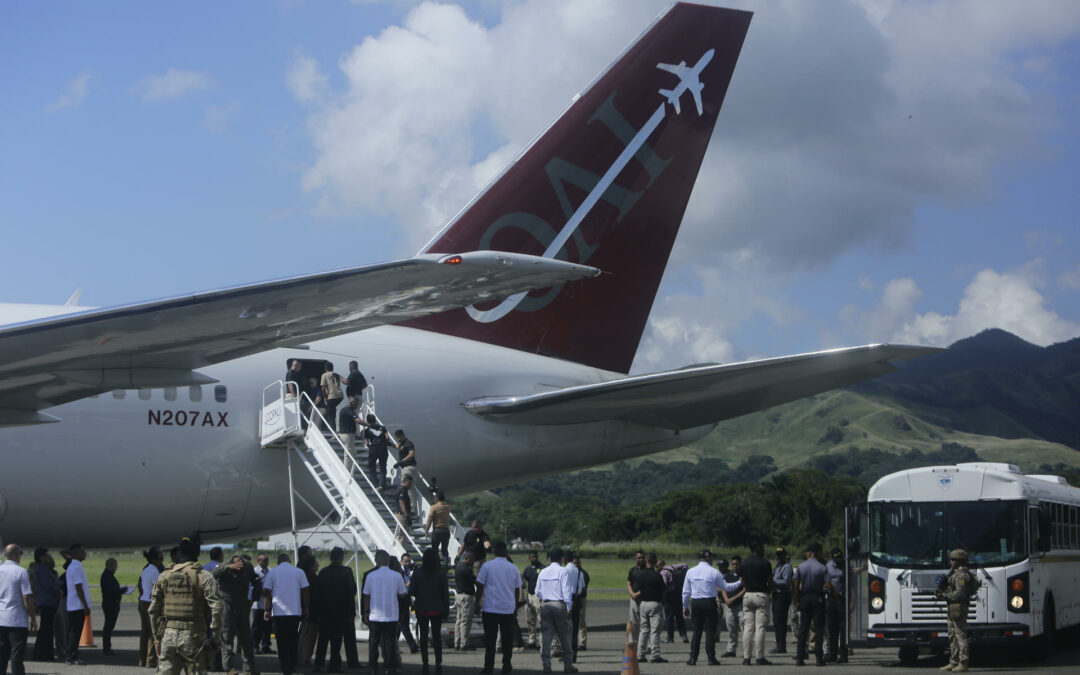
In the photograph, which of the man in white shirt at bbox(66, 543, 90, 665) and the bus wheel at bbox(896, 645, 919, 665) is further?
the bus wheel at bbox(896, 645, 919, 665)

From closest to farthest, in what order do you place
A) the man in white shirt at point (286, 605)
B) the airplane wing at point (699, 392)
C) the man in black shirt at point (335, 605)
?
the man in white shirt at point (286, 605) < the man in black shirt at point (335, 605) < the airplane wing at point (699, 392)

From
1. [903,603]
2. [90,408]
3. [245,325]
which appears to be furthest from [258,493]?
[903,603]

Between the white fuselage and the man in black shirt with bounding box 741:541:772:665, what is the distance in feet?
15.1

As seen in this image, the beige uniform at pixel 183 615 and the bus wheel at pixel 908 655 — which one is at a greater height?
the beige uniform at pixel 183 615

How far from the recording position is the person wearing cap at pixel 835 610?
1658cm

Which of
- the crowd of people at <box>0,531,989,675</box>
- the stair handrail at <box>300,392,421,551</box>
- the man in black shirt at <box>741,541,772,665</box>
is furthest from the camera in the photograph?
the stair handrail at <box>300,392,421,551</box>

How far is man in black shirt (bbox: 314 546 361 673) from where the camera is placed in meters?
14.4

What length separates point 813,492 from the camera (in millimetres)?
61000

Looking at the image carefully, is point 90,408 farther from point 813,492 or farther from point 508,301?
point 813,492

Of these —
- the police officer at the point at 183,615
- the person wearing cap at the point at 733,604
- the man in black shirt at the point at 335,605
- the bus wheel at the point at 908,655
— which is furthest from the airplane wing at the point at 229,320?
the bus wheel at the point at 908,655

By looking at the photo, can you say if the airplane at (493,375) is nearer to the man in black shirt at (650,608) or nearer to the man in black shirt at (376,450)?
the man in black shirt at (376,450)

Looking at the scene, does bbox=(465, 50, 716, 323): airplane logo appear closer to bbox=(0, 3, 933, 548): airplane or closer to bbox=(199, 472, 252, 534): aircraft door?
bbox=(0, 3, 933, 548): airplane

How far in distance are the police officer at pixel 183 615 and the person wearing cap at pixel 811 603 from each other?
8.78m

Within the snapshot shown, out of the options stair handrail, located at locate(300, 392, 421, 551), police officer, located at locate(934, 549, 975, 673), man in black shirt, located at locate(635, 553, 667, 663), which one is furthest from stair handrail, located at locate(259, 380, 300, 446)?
police officer, located at locate(934, 549, 975, 673)
